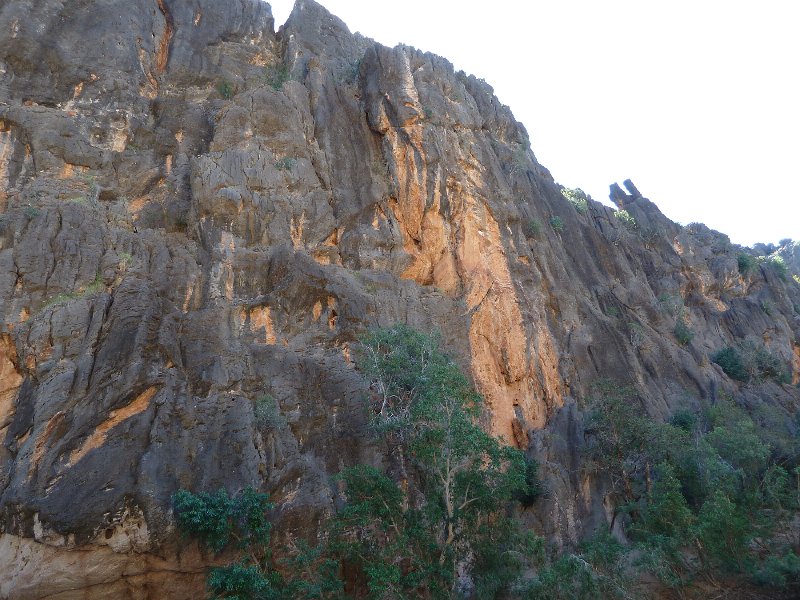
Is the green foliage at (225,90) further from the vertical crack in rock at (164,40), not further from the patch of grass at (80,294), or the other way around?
the patch of grass at (80,294)

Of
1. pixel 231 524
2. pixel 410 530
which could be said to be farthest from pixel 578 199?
pixel 231 524

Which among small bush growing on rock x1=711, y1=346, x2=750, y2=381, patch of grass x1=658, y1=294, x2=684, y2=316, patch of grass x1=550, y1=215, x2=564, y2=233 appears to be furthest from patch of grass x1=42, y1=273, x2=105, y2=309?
small bush growing on rock x1=711, y1=346, x2=750, y2=381

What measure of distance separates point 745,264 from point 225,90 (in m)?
47.2

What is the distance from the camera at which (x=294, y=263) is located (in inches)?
982

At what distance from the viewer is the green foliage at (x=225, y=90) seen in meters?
33.2

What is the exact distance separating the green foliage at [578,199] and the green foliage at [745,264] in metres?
17.8

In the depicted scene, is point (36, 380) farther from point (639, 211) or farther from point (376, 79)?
point (639, 211)

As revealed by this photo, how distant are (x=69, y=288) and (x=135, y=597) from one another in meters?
11.2

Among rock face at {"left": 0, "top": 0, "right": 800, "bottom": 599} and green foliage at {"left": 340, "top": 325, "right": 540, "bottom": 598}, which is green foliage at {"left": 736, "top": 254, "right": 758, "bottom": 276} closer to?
rock face at {"left": 0, "top": 0, "right": 800, "bottom": 599}

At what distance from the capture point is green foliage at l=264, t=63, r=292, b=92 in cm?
3462

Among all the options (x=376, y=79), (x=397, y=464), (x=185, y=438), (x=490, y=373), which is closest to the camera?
(x=185, y=438)

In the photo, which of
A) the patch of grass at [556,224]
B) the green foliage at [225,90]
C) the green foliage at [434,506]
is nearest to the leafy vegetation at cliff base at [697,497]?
the green foliage at [434,506]

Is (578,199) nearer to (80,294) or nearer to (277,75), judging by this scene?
(277,75)

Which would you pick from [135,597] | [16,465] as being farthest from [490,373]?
[16,465]
